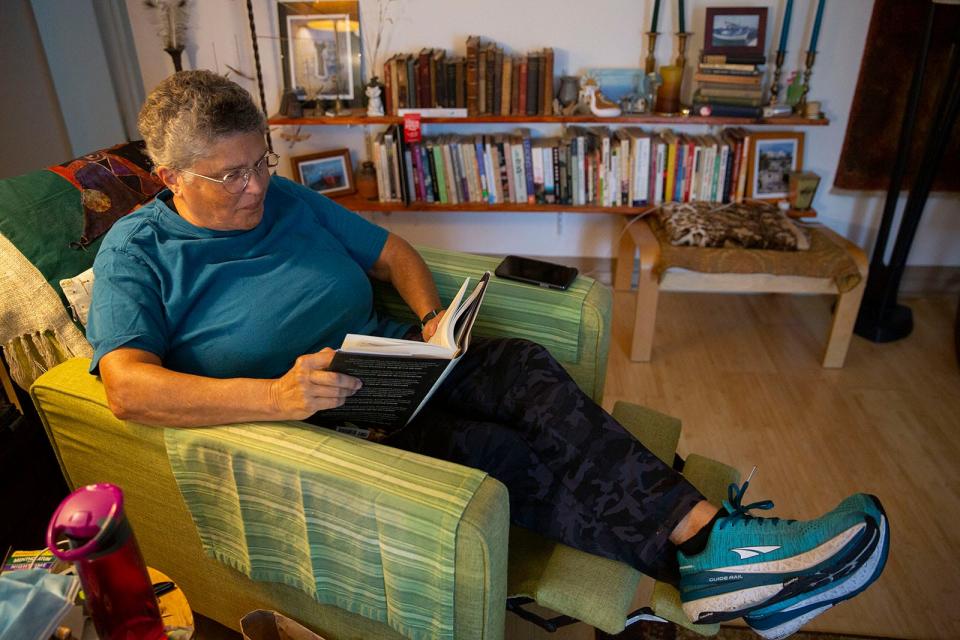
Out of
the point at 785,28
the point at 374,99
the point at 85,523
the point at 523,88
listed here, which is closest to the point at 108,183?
the point at 85,523

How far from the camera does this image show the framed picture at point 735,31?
8.23 feet

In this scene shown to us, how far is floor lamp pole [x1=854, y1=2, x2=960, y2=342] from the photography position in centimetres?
229

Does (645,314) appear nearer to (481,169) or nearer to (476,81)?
(481,169)

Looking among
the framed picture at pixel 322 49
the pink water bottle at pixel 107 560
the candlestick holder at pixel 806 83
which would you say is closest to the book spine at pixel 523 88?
the framed picture at pixel 322 49

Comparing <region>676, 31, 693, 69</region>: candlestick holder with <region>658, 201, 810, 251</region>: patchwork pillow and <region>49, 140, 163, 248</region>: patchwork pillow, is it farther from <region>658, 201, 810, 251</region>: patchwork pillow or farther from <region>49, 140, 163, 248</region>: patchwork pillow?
<region>49, 140, 163, 248</region>: patchwork pillow

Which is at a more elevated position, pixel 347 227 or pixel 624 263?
pixel 347 227

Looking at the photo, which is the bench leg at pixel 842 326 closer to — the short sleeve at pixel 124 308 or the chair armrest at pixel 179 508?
the chair armrest at pixel 179 508

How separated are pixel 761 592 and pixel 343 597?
65 centimetres

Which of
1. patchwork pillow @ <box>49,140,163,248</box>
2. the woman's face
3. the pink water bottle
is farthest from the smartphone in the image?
the pink water bottle

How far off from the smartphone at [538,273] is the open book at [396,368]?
0.25 metres

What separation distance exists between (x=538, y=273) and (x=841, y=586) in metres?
0.81

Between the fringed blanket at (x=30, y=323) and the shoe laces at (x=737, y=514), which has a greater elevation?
the fringed blanket at (x=30, y=323)

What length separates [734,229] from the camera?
2.40m

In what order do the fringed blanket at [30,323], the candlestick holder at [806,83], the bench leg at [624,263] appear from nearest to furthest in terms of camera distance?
the fringed blanket at [30,323]
the candlestick holder at [806,83]
the bench leg at [624,263]
